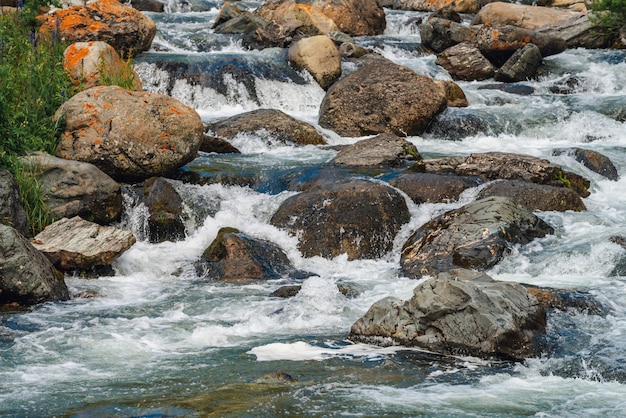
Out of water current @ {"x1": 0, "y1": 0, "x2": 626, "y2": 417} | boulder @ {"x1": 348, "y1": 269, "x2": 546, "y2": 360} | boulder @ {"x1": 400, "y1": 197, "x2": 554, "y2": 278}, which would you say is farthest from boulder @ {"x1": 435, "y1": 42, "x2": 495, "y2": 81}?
boulder @ {"x1": 348, "y1": 269, "x2": 546, "y2": 360}

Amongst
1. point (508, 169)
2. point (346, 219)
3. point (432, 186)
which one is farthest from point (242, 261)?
point (508, 169)

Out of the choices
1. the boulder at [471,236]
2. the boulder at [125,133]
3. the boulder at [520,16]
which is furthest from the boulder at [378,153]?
the boulder at [520,16]

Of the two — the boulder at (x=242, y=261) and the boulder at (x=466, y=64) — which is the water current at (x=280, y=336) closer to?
the boulder at (x=242, y=261)

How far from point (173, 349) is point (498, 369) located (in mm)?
2437

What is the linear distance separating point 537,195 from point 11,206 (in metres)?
6.41

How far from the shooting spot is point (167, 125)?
34.6 feet

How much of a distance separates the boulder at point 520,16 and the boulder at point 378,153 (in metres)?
10.7

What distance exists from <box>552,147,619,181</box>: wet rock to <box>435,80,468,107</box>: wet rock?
150 inches

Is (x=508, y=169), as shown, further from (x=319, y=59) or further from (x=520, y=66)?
(x=520, y=66)

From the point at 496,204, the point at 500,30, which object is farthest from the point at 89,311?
the point at 500,30

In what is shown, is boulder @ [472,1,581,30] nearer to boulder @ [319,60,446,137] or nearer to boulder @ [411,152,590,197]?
boulder @ [319,60,446,137]

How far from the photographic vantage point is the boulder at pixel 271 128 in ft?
44.6

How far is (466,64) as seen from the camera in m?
19.0

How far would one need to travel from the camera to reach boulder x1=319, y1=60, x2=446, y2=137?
47.5ft
